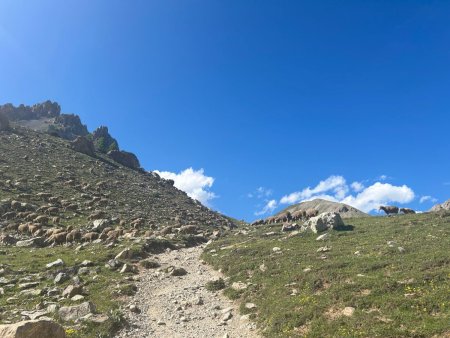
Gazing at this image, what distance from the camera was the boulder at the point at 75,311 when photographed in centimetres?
1956

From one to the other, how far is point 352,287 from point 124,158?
377 feet

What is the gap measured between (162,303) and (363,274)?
13.2 meters

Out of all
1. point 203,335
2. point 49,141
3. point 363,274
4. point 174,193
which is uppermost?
point 49,141

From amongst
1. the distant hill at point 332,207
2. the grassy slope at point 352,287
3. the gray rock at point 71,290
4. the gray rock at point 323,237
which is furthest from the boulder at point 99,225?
the distant hill at point 332,207

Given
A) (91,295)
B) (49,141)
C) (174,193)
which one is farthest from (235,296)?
(49,141)

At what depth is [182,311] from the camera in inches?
882

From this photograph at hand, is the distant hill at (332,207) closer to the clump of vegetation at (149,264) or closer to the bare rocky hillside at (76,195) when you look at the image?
the bare rocky hillside at (76,195)

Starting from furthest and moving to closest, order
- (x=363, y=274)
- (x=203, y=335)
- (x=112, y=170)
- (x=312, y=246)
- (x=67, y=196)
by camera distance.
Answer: (x=112, y=170)
(x=67, y=196)
(x=312, y=246)
(x=363, y=274)
(x=203, y=335)

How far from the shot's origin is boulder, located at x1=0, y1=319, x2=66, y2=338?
40.2ft

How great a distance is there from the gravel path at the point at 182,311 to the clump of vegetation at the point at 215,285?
436mm

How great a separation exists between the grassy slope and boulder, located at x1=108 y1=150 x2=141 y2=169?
317 ft

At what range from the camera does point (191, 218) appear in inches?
3142

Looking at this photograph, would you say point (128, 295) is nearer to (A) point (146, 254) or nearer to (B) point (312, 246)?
(A) point (146, 254)

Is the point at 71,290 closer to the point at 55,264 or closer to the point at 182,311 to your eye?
the point at 182,311
